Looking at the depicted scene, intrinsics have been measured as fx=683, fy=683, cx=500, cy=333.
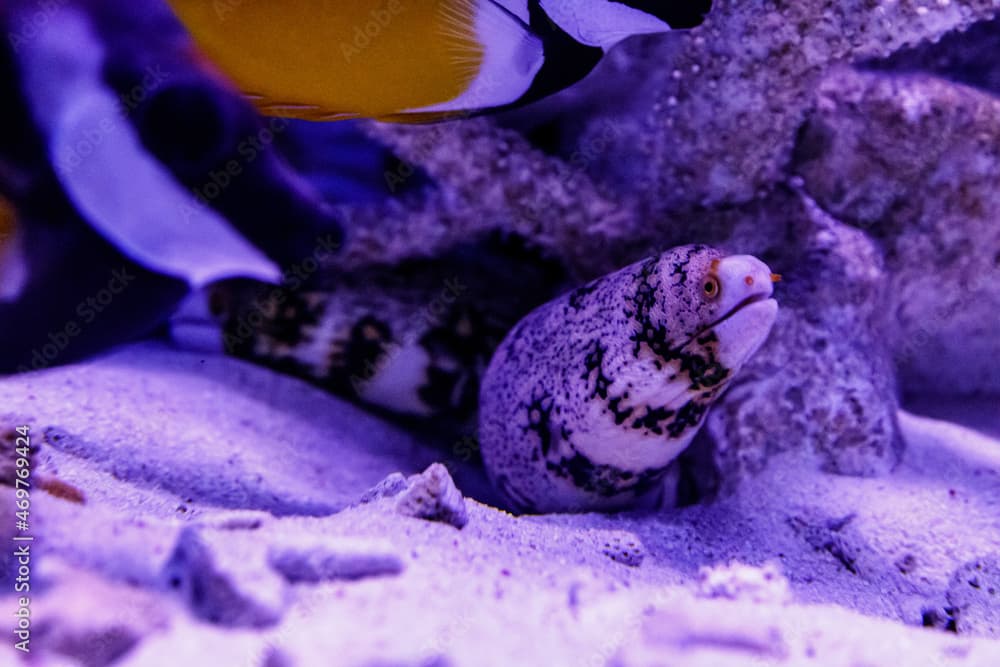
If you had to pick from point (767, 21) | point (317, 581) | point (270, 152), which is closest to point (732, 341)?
point (767, 21)

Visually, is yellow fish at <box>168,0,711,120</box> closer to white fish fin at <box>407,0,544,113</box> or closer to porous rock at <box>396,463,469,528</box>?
Result: white fish fin at <box>407,0,544,113</box>

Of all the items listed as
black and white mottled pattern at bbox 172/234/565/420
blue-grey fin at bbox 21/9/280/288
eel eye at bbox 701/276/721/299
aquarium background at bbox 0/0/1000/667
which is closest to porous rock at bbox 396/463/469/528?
aquarium background at bbox 0/0/1000/667

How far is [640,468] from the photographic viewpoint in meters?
1.82

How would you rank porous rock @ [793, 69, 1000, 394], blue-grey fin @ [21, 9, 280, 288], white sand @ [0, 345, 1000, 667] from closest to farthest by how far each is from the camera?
white sand @ [0, 345, 1000, 667] → porous rock @ [793, 69, 1000, 394] → blue-grey fin @ [21, 9, 280, 288]

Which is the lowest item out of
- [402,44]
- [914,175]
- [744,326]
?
[744,326]

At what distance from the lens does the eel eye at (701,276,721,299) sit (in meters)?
1.48

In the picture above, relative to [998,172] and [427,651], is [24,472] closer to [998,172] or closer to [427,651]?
[427,651]

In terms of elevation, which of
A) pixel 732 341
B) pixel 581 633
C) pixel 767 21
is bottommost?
pixel 581 633

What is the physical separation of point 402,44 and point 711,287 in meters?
0.81

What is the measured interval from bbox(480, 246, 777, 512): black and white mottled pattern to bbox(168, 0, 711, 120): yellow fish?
52 cm

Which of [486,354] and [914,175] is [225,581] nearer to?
[486,354]

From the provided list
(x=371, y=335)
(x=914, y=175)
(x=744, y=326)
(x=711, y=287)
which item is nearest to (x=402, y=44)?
(x=711, y=287)

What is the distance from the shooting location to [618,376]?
1.67 meters

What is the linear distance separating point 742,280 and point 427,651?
3.36 ft
